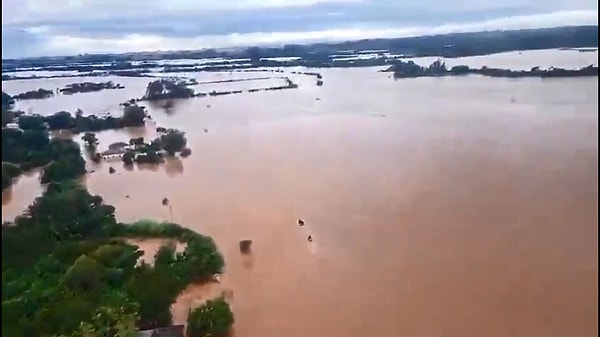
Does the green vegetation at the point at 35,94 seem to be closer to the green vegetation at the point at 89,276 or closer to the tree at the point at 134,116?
the green vegetation at the point at 89,276

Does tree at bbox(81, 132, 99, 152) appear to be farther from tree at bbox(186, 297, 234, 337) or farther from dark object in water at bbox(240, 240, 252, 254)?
tree at bbox(186, 297, 234, 337)

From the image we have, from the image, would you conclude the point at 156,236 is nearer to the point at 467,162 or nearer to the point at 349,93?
the point at 467,162

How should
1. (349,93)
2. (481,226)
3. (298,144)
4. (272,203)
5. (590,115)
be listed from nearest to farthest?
(590,115) → (481,226) → (272,203) → (298,144) → (349,93)

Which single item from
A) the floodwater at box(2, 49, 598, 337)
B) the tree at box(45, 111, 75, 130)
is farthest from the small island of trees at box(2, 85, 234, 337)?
the tree at box(45, 111, 75, 130)

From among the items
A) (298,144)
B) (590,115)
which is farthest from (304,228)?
(590,115)

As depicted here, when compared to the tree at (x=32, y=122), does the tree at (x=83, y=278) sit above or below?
below

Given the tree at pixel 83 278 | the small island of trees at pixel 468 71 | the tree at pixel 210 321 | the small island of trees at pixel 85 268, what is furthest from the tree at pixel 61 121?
the small island of trees at pixel 468 71

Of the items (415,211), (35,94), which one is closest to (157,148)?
(35,94)
